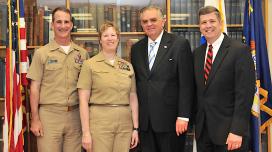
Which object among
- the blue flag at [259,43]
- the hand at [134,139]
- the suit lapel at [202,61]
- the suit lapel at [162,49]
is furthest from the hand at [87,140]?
the blue flag at [259,43]

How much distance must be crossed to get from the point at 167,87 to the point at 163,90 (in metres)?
0.04

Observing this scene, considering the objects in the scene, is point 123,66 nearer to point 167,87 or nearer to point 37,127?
point 167,87

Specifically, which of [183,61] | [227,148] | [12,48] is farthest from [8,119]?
[227,148]

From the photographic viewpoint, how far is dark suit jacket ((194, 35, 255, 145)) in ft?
7.45

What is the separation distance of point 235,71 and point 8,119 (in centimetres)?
179

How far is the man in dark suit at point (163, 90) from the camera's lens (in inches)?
102

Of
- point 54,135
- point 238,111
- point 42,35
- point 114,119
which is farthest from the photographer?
point 42,35

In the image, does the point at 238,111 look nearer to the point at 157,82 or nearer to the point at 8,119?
the point at 157,82

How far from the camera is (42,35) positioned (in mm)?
3717

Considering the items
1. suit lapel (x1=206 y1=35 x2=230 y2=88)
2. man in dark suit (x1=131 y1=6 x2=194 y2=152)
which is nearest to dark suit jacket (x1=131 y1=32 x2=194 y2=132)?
man in dark suit (x1=131 y1=6 x2=194 y2=152)

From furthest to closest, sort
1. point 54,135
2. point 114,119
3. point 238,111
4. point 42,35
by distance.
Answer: point 42,35 < point 54,135 < point 114,119 < point 238,111

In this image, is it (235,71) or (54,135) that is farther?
(54,135)

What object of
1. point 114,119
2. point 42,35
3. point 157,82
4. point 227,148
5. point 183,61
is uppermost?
point 42,35

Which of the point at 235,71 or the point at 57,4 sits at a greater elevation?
the point at 57,4
